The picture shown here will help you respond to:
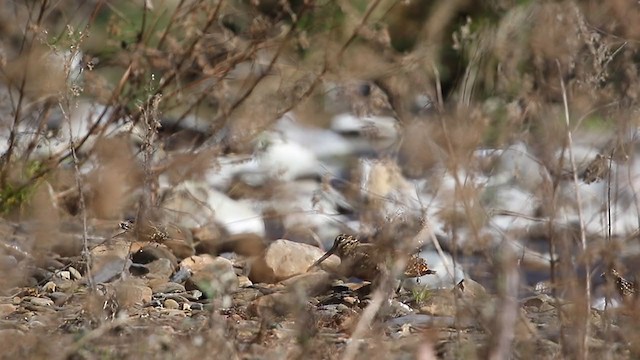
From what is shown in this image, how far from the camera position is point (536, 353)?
2807 millimetres

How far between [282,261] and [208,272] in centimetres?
35

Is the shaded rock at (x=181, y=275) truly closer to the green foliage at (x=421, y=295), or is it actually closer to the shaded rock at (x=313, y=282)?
the shaded rock at (x=313, y=282)

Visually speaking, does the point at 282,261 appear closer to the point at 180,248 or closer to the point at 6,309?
the point at 180,248

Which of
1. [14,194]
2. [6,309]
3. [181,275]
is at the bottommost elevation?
[6,309]

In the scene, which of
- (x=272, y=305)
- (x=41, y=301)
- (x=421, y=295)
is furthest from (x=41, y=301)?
(x=421, y=295)

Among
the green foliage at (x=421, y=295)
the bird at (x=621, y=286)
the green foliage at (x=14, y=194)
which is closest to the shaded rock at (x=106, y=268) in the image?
the green foliage at (x=14, y=194)

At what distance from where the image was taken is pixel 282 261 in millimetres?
3973

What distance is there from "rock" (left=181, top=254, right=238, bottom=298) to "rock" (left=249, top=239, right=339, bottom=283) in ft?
0.35

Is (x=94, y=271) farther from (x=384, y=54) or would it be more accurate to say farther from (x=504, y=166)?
(x=384, y=54)

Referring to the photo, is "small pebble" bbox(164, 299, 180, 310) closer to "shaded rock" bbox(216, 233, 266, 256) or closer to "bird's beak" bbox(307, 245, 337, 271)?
"bird's beak" bbox(307, 245, 337, 271)

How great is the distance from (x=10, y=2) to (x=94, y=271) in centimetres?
229

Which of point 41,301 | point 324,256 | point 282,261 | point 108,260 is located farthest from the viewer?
point 282,261

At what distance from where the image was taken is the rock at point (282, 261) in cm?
394

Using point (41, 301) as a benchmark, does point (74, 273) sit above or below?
above
